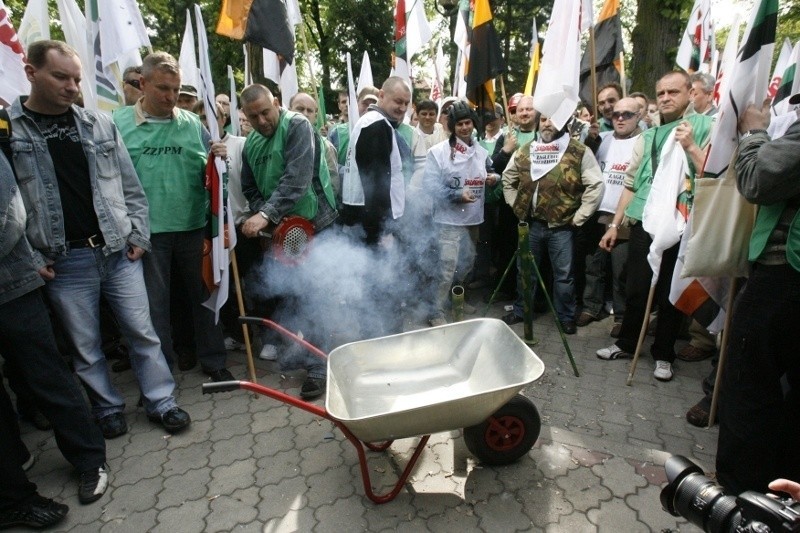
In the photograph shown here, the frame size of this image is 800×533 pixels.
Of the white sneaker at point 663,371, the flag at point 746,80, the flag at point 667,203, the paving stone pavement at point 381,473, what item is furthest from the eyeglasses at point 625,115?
the paving stone pavement at point 381,473

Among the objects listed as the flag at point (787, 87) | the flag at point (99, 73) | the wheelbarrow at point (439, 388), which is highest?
the flag at point (99, 73)

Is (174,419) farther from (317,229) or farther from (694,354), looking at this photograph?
(694,354)

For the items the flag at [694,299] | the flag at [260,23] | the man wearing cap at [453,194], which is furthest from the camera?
the man wearing cap at [453,194]

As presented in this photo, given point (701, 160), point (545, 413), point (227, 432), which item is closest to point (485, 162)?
point (701, 160)

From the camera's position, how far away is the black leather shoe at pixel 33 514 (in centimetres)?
253

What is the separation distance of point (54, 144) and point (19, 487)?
1920 mm

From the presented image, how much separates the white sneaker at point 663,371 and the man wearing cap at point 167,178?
139 inches

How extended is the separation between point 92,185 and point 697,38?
6.87 m

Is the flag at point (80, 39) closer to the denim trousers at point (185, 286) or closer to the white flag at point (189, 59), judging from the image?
the white flag at point (189, 59)

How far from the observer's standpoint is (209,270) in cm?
366

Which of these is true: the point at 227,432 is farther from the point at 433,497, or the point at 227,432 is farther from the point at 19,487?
the point at 433,497

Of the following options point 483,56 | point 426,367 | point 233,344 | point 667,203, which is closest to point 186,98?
point 233,344

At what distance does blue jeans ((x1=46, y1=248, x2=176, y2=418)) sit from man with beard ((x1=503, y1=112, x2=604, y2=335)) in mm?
3528

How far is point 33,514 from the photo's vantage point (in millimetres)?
2553
